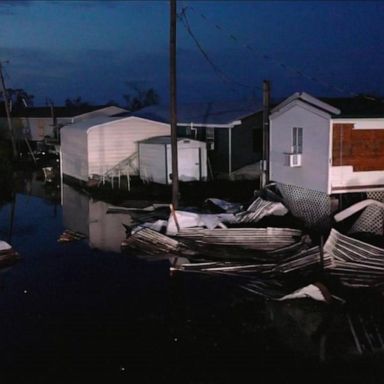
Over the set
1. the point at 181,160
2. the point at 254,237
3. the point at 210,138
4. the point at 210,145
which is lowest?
the point at 254,237

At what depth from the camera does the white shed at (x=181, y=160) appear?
2575 cm

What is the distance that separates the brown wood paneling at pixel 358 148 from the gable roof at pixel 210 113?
982cm

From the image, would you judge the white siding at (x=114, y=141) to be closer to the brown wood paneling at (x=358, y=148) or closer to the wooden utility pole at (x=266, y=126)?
the wooden utility pole at (x=266, y=126)

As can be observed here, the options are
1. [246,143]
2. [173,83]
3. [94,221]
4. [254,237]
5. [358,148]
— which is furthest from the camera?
[246,143]

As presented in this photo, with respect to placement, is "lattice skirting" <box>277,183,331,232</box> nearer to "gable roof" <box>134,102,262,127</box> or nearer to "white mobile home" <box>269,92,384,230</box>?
"white mobile home" <box>269,92,384,230</box>

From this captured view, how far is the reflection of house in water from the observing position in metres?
17.3

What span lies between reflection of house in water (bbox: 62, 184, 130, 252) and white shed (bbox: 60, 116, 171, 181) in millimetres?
2717

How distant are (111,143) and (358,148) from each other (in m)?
14.9

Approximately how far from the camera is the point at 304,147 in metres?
17.2

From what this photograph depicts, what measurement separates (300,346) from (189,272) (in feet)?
15.6

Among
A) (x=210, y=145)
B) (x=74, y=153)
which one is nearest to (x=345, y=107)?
(x=210, y=145)

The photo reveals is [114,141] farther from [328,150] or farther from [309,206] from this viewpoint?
[328,150]

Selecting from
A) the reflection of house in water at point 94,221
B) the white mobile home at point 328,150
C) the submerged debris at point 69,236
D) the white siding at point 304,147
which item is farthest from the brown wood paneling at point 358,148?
the submerged debris at point 69,236

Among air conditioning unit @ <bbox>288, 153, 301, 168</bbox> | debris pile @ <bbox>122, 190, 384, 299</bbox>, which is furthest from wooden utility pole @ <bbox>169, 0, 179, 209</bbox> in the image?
air conditioning unit @ <bbox>288, 153, 301, 168</bbox>
